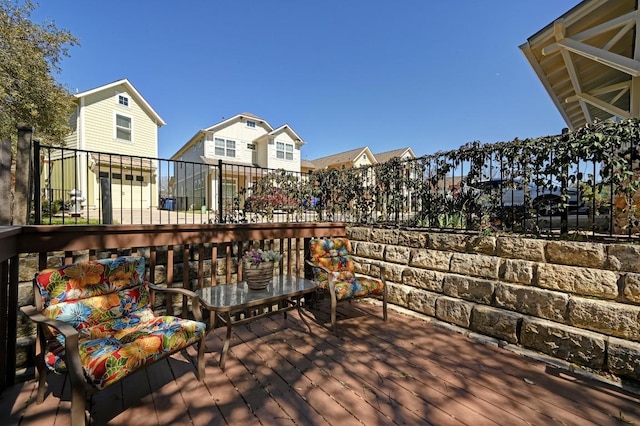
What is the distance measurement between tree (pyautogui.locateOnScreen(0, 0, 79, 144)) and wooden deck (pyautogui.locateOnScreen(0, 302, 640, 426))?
8.85m

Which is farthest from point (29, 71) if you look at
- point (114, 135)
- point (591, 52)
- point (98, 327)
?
point (591, 52)

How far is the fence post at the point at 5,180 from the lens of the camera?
2.05 metres

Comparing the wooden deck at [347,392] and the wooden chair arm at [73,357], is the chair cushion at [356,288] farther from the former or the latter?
the wooden chair arm at [73,357]

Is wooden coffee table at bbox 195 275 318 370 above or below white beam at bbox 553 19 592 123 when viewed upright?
below

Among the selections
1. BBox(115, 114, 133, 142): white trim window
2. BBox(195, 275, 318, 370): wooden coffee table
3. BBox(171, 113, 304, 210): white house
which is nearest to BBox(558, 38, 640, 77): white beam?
BBox(195, 275, 318, 370): wooden coffee table

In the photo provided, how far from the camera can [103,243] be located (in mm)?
2428

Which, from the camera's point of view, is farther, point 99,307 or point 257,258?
point 257,258

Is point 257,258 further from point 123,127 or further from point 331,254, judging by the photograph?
point 123,127

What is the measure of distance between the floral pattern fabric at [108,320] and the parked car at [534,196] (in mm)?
3237

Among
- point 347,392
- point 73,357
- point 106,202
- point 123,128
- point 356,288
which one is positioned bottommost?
point 347,392

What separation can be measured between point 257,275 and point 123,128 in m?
13.4

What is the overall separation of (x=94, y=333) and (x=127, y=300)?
31cm

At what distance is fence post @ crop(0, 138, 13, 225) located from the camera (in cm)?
205

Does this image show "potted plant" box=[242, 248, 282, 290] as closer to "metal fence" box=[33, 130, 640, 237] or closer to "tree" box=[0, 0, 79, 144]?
"metal fence" box=[33, 130, 640, 237]
